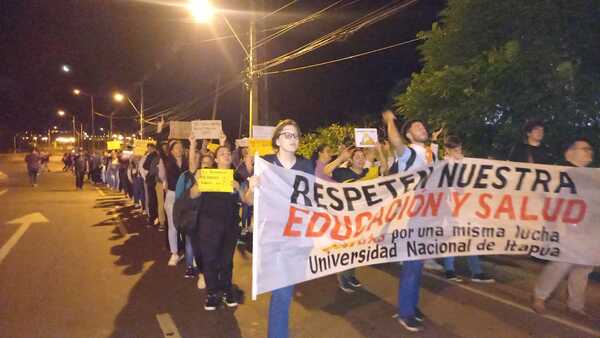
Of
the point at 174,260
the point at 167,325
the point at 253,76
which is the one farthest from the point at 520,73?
the point at 253,76

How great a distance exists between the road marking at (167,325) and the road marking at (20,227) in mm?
3928

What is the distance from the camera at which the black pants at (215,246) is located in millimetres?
5230

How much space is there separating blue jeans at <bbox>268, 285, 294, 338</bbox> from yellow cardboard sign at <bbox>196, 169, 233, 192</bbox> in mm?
1634

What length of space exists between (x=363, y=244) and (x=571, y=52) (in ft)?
19.3

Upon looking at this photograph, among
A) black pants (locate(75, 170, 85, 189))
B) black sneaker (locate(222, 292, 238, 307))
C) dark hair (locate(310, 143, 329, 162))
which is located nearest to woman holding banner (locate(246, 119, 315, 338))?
black sneaker (locate(222, 292, 238, 307))

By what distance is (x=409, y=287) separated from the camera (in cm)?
469

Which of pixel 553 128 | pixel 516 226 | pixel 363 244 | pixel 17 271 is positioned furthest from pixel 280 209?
pixel 553 128

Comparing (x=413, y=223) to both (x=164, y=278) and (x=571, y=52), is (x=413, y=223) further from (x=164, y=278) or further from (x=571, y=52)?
(x=571, y=52)

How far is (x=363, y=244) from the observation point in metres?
4.37

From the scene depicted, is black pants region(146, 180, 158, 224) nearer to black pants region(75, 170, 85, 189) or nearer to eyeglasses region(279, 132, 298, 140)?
eyeglasses region(279, 132, 298, 140)

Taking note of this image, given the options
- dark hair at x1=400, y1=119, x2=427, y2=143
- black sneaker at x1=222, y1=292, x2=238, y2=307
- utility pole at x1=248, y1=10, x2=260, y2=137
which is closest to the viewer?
dark hair at x1=400, y1=119, x2=427, y2=143

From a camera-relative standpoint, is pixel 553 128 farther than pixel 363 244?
Yes

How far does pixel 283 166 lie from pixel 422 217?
1.51 meters

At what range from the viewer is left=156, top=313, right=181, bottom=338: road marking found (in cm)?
467
